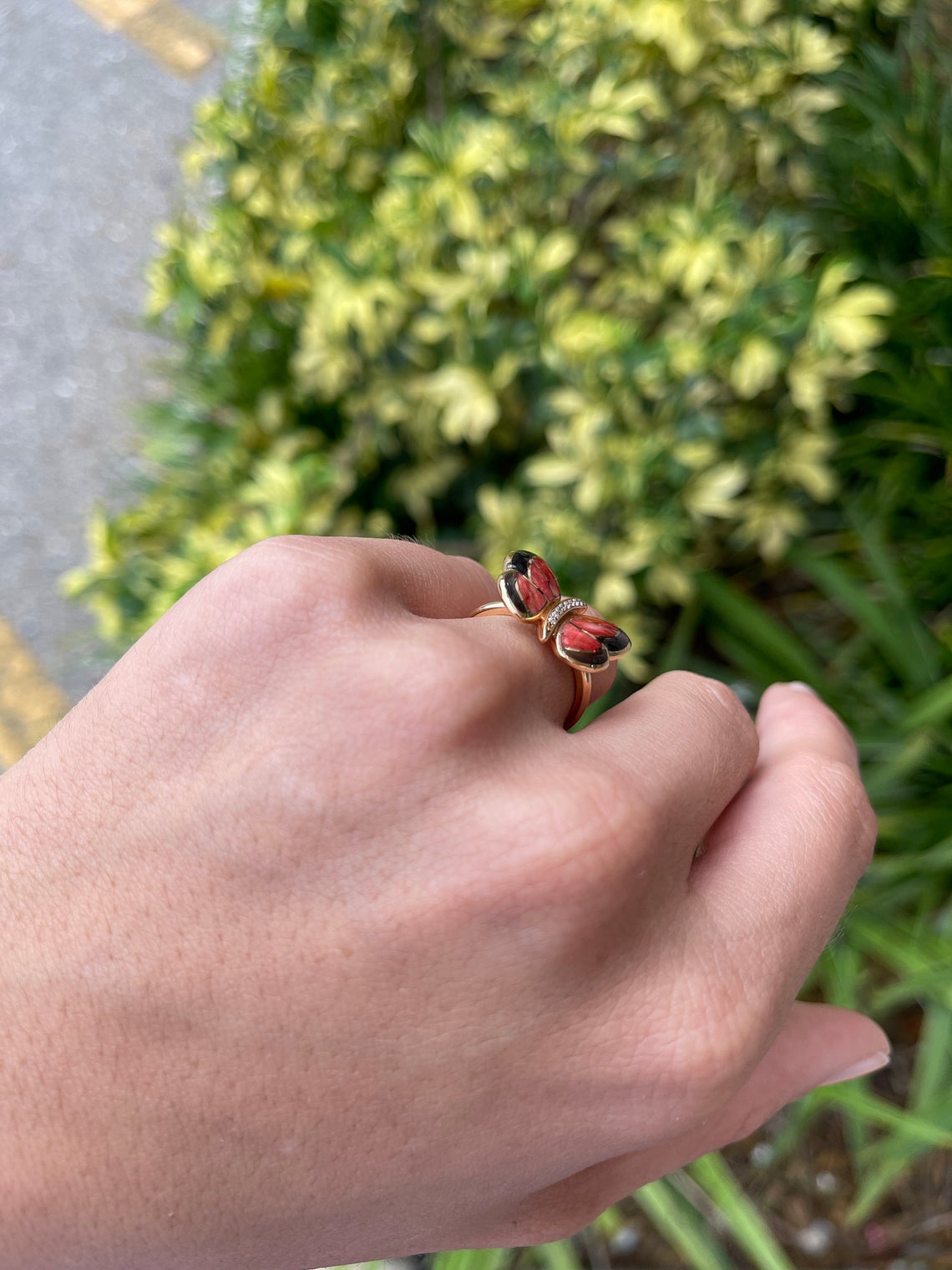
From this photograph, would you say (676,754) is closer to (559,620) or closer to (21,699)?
(559,620)

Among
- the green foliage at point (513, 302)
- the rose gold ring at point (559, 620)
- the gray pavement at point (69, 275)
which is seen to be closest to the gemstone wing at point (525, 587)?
the rose gold ring at point (559, 620)

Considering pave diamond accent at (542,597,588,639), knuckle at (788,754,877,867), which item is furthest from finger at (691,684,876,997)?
pave diamond accent at (542,597,588,639)

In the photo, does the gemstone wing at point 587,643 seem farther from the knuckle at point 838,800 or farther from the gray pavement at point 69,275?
the gray pavement at point 69,275

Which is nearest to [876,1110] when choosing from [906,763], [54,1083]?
[906,763]

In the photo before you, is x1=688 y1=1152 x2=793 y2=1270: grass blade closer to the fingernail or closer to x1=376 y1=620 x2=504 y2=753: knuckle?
the fingernail

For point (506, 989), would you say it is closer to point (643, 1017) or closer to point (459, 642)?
point (643, 1017)
